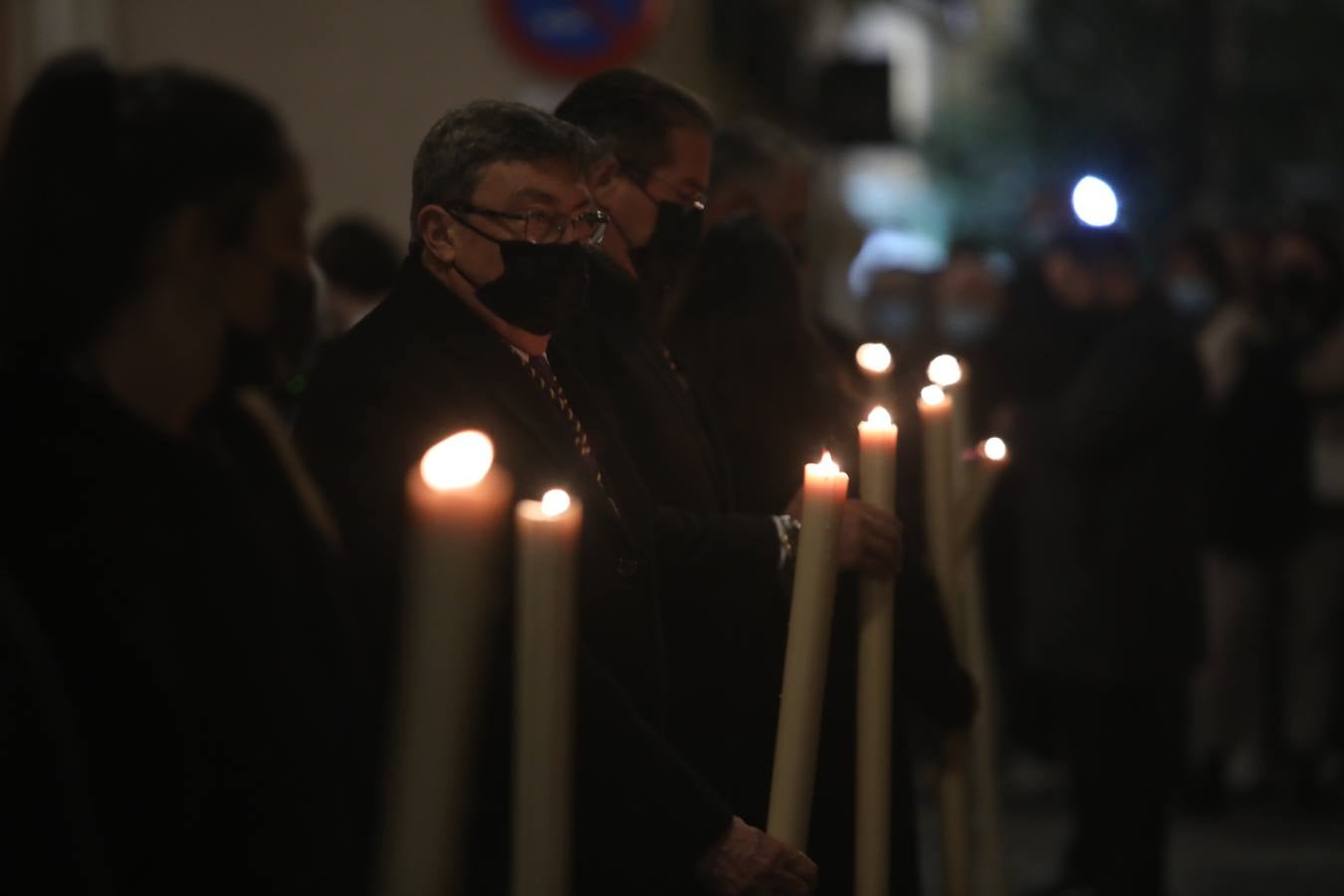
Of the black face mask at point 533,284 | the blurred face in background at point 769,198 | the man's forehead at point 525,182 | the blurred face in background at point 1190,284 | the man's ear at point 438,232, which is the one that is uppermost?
the blurred face in background at point 1190,284

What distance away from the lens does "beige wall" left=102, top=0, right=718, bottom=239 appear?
986 centimetres

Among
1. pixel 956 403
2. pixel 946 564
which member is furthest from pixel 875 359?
pixel 956 403

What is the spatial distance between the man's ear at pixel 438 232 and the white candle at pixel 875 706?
571mm

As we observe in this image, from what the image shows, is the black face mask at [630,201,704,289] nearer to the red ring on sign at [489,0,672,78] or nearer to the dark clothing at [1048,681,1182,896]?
the dark clothing at [1048,681,1182,896]

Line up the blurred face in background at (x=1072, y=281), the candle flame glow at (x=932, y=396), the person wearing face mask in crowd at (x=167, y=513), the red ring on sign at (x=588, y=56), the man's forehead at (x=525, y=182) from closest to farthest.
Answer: the person wearing face mask in crowd at (x=167, y=513)
the man's forehead at (x=525, y=182)
the candle flame glow at (x=932, y=396)
the blurred face in background at (x=1072, y=281)
the red ring on sign at (x=588, y=56)

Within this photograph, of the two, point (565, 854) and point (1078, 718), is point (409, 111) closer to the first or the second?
point (1078, 718)

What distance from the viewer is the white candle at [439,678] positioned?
1.47 m

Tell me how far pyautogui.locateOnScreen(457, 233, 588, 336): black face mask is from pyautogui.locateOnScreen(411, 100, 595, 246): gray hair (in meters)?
0.07

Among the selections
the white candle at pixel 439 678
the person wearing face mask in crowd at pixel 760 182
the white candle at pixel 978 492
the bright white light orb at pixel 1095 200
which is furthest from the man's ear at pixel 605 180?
the bright white light orb at pixel 1095 200

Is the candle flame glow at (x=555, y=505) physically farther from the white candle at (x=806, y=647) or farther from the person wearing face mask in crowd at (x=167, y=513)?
the white candle at (x=806, y=647)

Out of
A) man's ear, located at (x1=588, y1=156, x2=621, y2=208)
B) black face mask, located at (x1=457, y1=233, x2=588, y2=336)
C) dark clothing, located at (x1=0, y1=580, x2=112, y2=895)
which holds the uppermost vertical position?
man's ear, located at (x1=588, y1=156, x2=621, y2=208)

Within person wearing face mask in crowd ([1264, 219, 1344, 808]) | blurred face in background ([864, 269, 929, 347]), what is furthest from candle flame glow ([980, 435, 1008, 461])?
person wearing face mask in crowd ([1264, 219, 1344, 808])

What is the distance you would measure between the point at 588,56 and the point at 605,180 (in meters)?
5.99

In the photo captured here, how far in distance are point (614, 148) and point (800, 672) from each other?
132cm
